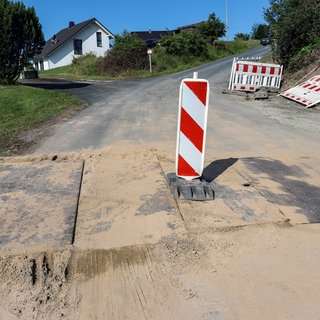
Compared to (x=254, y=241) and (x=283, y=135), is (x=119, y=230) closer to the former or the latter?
(x=254, y=241)

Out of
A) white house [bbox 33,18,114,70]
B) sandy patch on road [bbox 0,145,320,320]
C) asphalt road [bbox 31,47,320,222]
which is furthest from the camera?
white house [bbox 33,18,114,70]

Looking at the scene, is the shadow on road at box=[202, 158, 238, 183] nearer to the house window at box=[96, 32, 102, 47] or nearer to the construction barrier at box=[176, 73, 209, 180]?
the construction barrier at box=[176, 73, 209, 180]

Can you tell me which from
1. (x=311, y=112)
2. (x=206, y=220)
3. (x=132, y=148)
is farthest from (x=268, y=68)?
(x=206, y=220)

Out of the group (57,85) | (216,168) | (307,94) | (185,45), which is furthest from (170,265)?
(185,45)

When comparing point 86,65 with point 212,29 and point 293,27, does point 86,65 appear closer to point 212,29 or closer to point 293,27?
point 212,29

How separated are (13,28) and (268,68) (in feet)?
41.0

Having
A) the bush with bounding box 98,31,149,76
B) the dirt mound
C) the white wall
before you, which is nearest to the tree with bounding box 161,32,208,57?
the bush with bounding box 98,31,149,76

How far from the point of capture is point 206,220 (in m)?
3.40

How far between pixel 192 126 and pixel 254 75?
10.2 metres

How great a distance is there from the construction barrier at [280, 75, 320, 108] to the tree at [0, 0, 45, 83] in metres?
12.9

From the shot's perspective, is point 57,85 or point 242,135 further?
point 57,85

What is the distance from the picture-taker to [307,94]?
10789 mm

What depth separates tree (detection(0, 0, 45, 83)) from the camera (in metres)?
15.8

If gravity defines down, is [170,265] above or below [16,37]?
below
